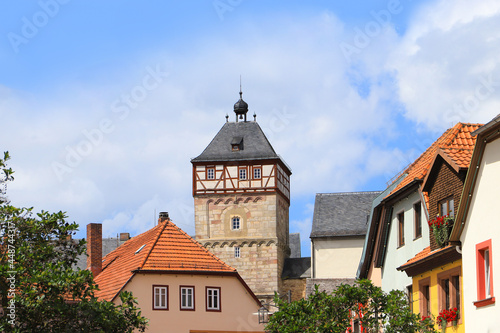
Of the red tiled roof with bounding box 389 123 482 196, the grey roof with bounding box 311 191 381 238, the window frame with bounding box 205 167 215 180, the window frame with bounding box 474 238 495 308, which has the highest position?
the window frame with bounding box 205 167 215 180

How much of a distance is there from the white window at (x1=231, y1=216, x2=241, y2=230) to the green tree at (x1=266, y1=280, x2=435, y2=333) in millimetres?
49302

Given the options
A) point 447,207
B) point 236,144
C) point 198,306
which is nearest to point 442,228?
point 447,207

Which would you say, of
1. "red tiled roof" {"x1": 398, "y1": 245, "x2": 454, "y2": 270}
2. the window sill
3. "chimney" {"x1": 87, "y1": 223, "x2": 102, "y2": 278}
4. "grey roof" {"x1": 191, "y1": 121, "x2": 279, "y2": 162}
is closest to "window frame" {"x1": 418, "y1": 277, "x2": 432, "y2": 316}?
"red tiled roof" {"x1": 398, "y1": 245, "x2": 454, "y2": 270}

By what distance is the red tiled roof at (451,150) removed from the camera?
20859 millimetres

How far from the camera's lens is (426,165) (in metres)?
23.6

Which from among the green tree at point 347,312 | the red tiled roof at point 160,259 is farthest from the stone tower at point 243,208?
the green tree at point 347,312

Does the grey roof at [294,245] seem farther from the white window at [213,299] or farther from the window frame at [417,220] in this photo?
the window frame at [417,220]

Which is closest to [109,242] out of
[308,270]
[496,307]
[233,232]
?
[233,232]

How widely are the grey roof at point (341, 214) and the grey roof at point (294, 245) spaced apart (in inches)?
875

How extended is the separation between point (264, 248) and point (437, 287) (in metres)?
50.5

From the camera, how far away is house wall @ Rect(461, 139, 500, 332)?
17.6m

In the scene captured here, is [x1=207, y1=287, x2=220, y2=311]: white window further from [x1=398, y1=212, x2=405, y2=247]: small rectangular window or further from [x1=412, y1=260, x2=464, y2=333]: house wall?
[x1=412, y1=260, x2=464, y2=333]: house wall

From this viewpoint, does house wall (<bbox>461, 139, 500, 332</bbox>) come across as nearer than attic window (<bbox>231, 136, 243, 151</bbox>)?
Yes

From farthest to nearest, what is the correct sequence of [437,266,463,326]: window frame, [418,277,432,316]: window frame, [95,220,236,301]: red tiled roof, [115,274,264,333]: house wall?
[95,220,236,301]: red tiled roof → [115,274,264,333]: house wall → [418,277,432,316]: window frame → [437,266,463,326]: window frame
